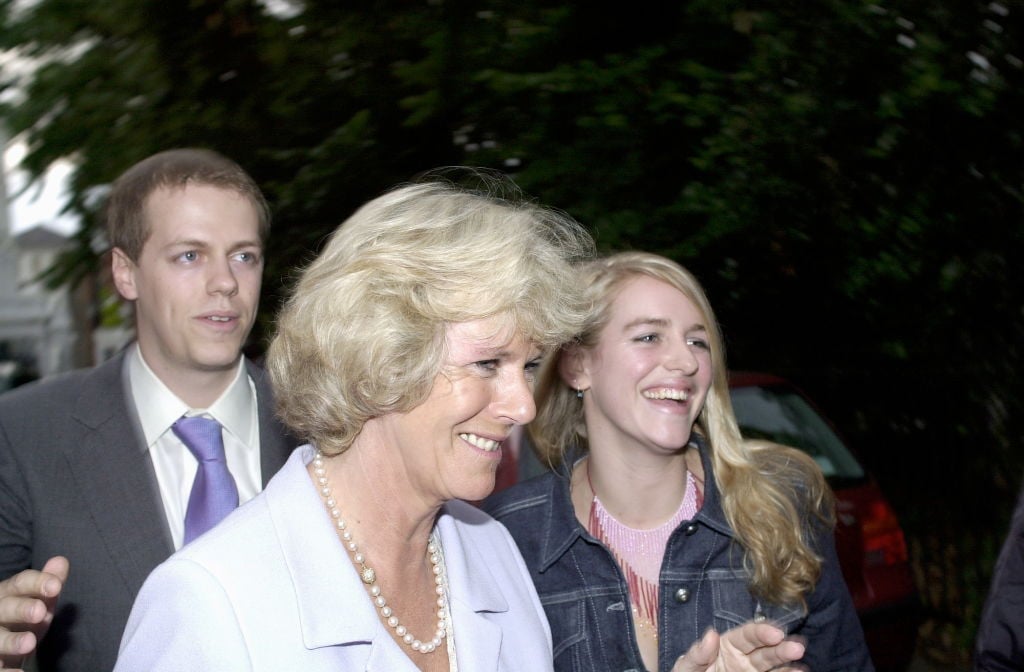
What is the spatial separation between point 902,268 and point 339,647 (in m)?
4.25

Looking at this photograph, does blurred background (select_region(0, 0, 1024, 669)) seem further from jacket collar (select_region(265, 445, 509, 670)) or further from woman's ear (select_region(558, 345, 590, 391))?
jacket collar (select_region(265, 445, 509, 670))

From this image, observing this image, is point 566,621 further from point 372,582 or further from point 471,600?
point 372,582

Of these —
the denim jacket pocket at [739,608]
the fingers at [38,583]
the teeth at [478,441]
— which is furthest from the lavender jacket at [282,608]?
the denim jacket pocket at [739,608]

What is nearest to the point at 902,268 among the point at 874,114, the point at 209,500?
the point at 874,114

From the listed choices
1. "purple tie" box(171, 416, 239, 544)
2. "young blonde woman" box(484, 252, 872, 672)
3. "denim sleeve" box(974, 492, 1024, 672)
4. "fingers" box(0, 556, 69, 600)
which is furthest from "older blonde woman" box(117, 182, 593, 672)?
"denim sleeve" box(974, 492, 1024, 672)

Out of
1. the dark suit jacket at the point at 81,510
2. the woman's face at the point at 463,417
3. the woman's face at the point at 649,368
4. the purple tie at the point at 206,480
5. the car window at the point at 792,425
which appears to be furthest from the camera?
the car window at the point at 792,425

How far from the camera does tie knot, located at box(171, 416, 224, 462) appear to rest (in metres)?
2.63

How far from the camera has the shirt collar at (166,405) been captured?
2666mm

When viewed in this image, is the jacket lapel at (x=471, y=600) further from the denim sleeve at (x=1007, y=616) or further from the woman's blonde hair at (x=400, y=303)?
the denim sleeve at (x=1007, y=616)

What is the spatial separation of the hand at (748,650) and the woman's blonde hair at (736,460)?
0.70 metres

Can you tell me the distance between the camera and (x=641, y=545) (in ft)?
9.56

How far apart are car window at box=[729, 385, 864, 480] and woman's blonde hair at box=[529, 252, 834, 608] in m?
1.87

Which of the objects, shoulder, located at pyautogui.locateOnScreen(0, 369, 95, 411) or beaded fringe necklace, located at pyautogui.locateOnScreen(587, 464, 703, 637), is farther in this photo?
beaded fringe necklace, located at pyautogui.locateOnScreen(587, 464, 703, 637)

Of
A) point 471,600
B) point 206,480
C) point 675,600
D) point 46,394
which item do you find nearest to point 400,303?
point 471,600
